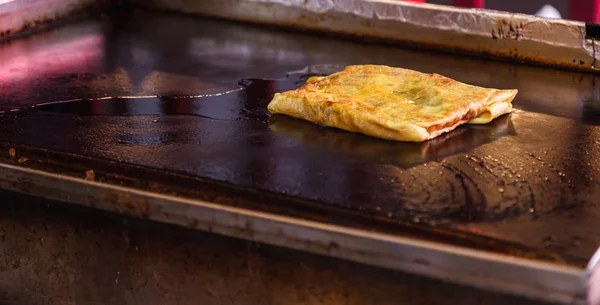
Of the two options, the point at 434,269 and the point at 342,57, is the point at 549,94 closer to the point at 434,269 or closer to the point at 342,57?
the point at 342,57

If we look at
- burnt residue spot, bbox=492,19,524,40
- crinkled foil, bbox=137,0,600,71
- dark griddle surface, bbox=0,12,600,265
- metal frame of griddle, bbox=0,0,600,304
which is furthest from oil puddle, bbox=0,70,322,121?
burnt residue spot, bbox=492,19,524,40

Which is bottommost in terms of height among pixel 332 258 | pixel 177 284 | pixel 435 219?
pixel 177 284

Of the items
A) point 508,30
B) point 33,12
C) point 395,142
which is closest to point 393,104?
point 395,142

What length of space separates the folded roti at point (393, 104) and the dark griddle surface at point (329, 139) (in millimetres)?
49

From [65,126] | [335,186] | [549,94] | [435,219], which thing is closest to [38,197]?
[65,126]

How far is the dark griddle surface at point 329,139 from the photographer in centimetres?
238

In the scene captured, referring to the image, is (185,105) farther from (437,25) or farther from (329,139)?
(437,25)

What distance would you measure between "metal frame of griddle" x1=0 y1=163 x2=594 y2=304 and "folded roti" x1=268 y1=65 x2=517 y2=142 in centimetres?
68

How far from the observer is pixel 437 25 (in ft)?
13.6

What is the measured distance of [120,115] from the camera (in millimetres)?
3277

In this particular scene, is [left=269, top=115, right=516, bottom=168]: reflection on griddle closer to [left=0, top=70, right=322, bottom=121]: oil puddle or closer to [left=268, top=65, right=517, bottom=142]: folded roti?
[left=268, top=65, right=517, bottom=142]: folded roti

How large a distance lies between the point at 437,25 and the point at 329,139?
146 centimetres

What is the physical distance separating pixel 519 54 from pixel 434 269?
207 centimetres

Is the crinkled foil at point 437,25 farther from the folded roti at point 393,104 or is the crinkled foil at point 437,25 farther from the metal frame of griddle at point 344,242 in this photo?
the metal frame of griddle at point 344,242
